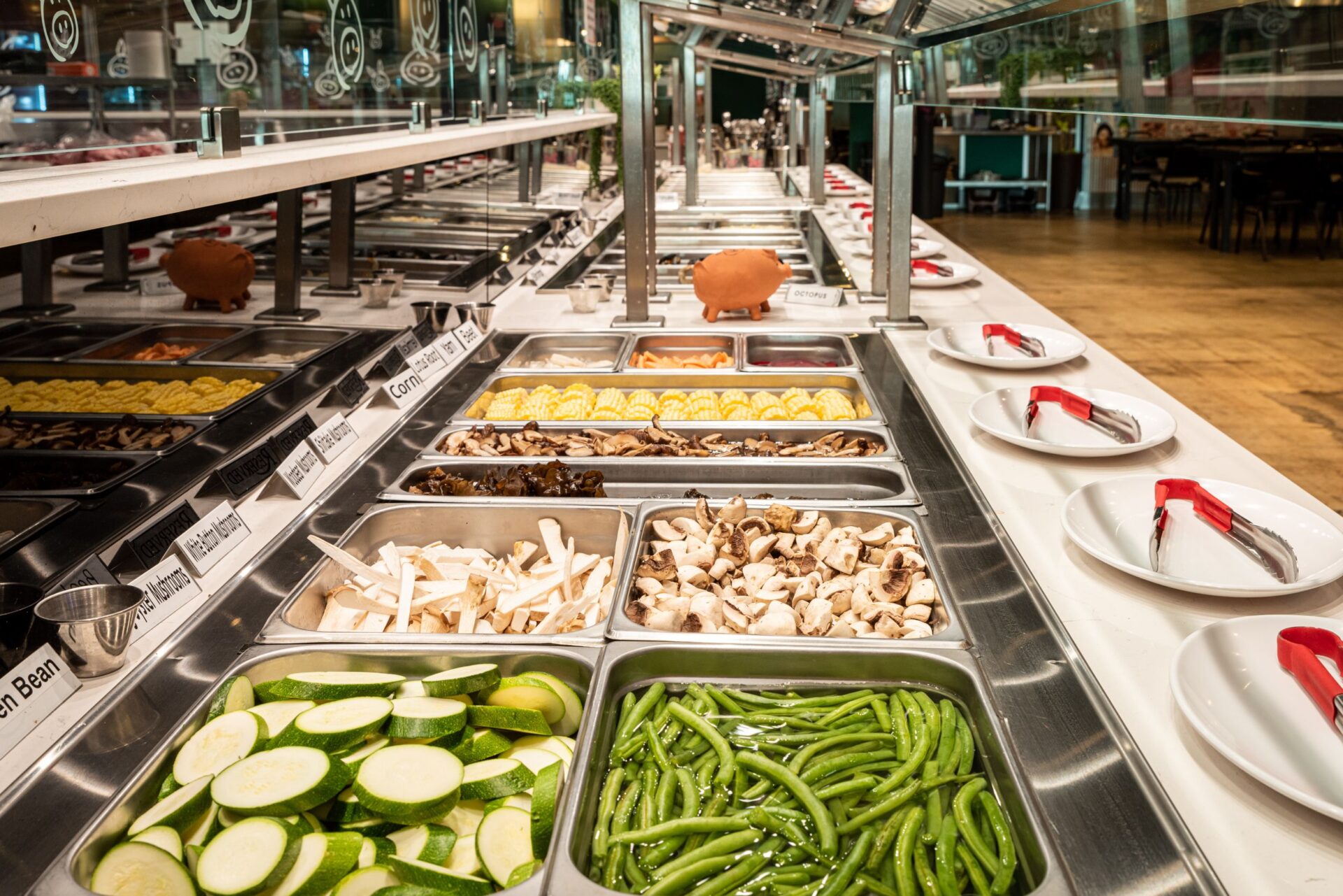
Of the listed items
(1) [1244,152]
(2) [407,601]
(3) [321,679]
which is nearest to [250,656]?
(3) [321,679]

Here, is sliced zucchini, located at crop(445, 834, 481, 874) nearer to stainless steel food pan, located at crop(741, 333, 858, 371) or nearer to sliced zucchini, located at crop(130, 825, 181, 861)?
sliced zucchini, located at crop(130, 825, 181, 861)

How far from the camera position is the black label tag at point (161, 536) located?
1348 mm

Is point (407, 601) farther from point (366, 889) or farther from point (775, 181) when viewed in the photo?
point (775, 181)

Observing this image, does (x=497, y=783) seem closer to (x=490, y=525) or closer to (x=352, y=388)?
(x=490, y=525)

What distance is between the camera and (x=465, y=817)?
3.30 feet

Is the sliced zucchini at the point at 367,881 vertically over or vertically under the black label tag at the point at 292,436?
under

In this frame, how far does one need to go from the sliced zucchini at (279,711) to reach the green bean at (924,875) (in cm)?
64

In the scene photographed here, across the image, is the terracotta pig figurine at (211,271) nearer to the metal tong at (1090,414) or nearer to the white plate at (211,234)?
the white plate at (211,234)

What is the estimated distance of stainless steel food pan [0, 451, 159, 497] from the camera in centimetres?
122

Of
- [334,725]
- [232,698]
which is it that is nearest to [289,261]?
[232,698]

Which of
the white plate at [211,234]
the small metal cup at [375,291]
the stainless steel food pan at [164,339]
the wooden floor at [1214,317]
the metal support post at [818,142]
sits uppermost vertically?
the metal support post at [818,142]

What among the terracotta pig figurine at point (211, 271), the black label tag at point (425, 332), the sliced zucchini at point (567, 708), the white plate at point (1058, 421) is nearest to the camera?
the sliced zucchini at point (567, 708)

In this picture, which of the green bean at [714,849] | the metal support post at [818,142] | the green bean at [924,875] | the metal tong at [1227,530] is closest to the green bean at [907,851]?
the green bean at [924,875]

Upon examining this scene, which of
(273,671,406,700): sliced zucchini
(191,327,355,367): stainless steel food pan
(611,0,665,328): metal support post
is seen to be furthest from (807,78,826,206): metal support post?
(273,671,406,700): sliced zucchini
